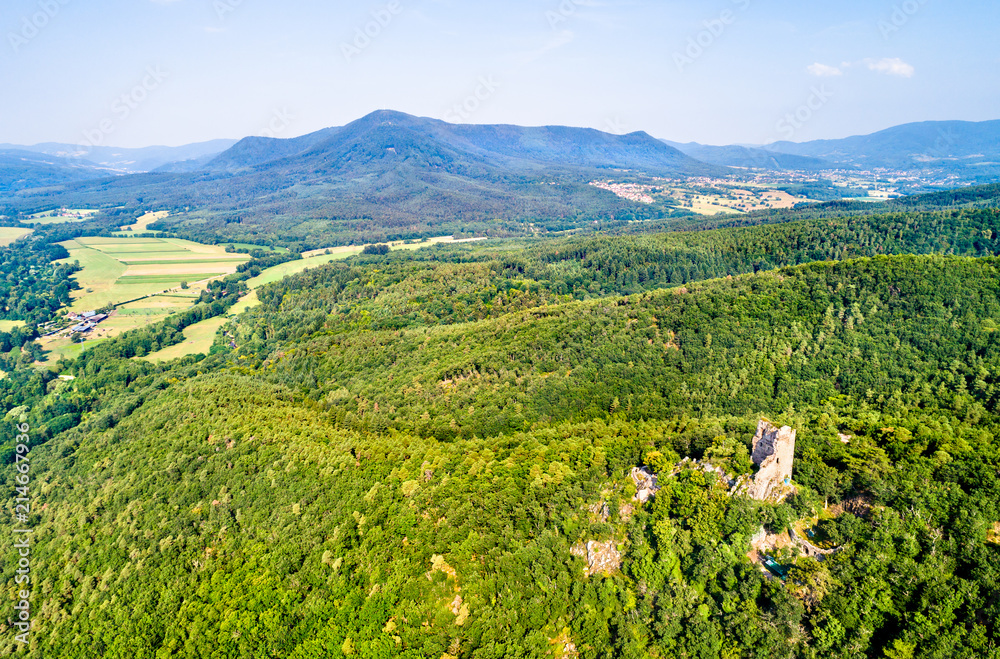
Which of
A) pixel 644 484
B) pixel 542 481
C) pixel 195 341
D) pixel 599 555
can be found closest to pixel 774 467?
pixel 644 484

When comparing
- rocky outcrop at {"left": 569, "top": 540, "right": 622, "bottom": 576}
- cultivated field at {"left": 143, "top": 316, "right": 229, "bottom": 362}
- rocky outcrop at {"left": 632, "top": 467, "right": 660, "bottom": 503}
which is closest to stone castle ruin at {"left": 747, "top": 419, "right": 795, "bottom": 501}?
rocky outcrop at {"left": 632, "top": 467, "right": 660, "bottom": 503}

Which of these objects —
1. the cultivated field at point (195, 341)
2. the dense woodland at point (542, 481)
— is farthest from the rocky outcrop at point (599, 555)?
the cultivated field at point (195, 341)

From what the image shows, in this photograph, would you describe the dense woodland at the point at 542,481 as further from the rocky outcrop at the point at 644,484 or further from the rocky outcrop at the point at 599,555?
the rocky outcrop at the point at 644,484

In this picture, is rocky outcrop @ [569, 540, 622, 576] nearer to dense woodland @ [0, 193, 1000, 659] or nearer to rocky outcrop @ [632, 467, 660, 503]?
dense woodland @ [0, 193, 1000, 659]

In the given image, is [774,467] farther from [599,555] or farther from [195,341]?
[195,341]

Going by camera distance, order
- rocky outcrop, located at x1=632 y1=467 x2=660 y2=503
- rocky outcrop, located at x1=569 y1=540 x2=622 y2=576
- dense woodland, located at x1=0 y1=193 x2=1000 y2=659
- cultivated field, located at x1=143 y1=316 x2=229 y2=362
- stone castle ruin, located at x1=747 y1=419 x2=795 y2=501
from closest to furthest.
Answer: dense woodland, located at x1=0 y1=193 x2=1000 y2=659, rocky outcrop, located at x1=569 y1=540 x2=622 y2=576, stone castle ruin, located at x1=747 y1=419 x2=795 y2=501, rocky outcrop, located at x1=632 y1=467 x2=660 y2=503, cultivated field, located at x1=143 y1=316 x2=229 y2=362
